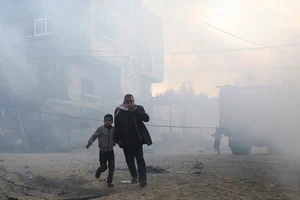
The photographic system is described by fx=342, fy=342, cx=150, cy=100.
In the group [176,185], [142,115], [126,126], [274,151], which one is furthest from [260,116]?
[126,126]

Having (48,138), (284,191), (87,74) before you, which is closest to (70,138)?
(48,138)

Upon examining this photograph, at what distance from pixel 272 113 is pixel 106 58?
9.25 m

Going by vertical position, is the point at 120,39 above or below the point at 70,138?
above

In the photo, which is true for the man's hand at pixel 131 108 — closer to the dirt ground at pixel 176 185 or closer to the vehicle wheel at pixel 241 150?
the dirt ground at pixel 176 185

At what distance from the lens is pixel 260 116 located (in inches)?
389

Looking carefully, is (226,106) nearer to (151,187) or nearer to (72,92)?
(151,187)

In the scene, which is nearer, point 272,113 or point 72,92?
point 272,113

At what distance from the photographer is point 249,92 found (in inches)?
405

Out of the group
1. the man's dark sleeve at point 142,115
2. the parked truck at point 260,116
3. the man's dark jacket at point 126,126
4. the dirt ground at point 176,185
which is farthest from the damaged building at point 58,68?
the man's dark sleeve at point 142,115

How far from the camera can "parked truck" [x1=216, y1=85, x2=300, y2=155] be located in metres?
9.28

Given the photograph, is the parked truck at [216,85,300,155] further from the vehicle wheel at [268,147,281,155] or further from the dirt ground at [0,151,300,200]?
the dirt ground at [0,151,300,200]

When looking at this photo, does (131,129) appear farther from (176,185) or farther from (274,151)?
(274,151)

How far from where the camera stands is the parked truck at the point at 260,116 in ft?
30.5

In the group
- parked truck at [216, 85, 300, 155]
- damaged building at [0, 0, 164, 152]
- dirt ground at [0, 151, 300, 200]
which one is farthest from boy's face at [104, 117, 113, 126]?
damaged building at [0, 0, 164, 152]
